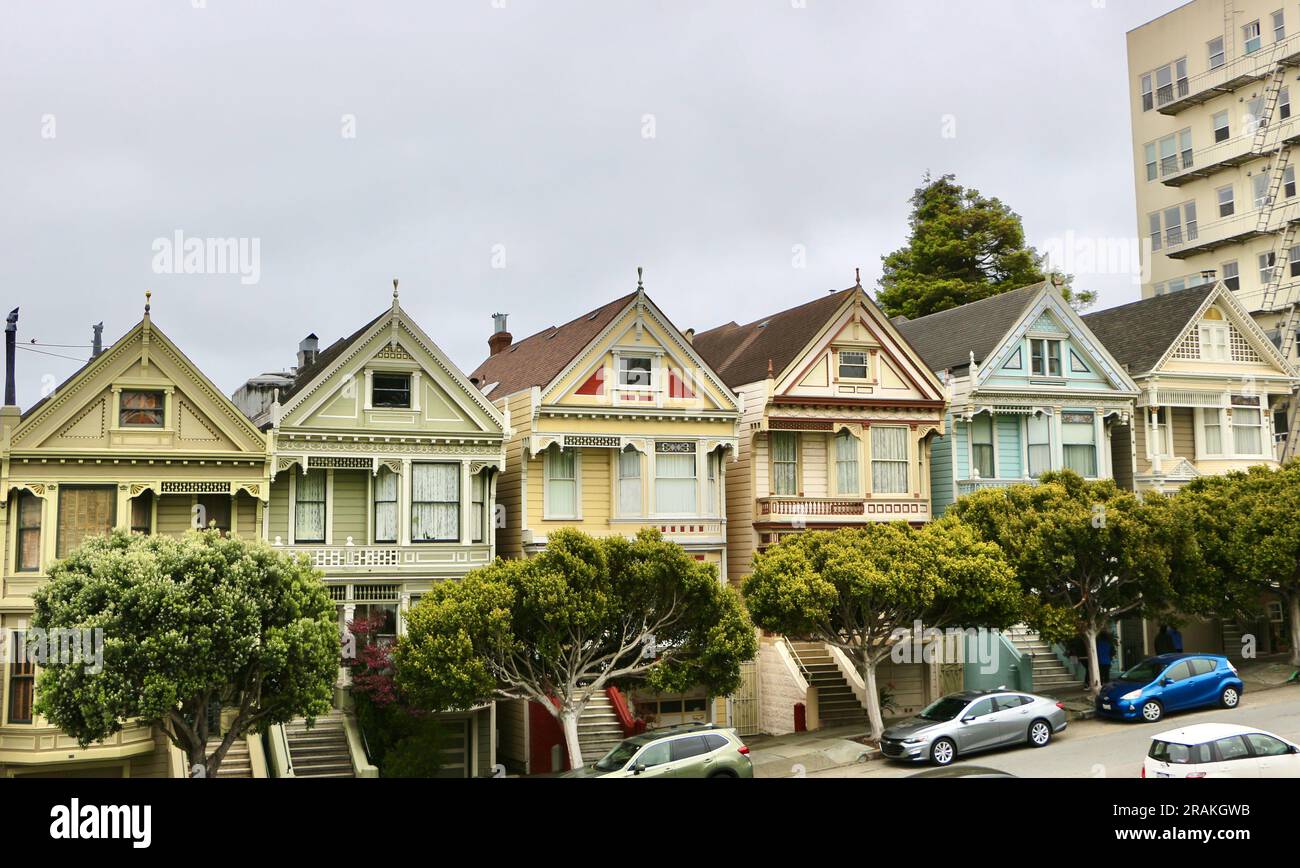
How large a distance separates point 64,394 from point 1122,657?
3455 centimetres

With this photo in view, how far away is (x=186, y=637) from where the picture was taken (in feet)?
81.3

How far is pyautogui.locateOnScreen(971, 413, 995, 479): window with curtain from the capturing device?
4138cm

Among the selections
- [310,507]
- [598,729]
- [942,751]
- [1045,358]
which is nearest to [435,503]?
[310,507]

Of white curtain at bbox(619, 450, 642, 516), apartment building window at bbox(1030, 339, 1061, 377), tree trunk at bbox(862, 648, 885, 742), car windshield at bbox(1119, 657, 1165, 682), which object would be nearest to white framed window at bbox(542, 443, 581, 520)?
white curtain at bbox(619, 450, 642, 516)

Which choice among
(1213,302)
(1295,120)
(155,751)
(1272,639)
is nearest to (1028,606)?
(1272,639)

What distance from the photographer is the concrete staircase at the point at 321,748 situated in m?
30.1

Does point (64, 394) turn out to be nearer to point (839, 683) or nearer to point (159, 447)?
point (159, 447)

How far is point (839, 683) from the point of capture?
3725cm

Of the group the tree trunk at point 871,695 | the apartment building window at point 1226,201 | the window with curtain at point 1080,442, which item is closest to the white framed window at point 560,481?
the tree trunk at point 871,695

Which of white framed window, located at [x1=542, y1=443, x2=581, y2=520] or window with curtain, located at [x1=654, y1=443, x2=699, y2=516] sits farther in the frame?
window with curtain, located at [x1=654, y1=443, x2=699, y2=516]

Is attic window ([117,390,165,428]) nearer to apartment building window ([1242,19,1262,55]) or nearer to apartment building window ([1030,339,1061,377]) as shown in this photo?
apartment building window ([1030,339,1061,377])

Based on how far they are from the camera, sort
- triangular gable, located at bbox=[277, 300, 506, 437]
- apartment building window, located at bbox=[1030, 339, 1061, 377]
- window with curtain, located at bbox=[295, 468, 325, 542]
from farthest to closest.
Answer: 1. apartment building window, located at bbox=[1030, 339, 1061, 377]
2. window with curtain, located at bbox=[295, 468, 325, 542]
3. triangular gable, located at bbox=[277, 300, 506, 437]

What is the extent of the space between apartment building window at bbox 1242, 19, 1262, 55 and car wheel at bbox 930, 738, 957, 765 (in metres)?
39.2
